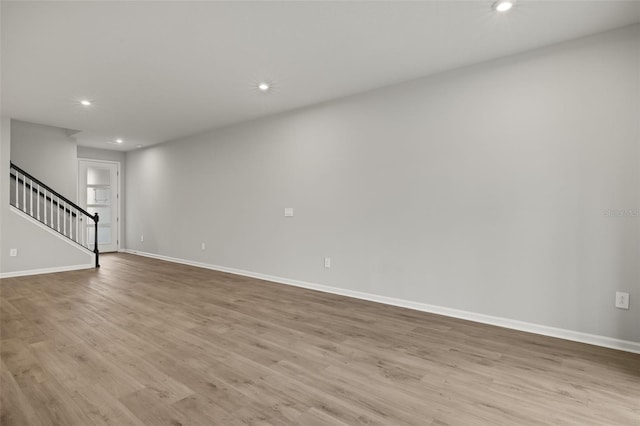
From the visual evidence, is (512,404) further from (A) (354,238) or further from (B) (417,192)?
(A) (354,238)

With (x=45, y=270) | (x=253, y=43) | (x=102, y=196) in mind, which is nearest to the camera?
(x=253, y=43)

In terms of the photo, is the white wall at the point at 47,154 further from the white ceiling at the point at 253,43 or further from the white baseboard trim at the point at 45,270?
the white ceiling at the point at 253,43

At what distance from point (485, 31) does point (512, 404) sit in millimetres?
2831

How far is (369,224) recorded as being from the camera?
4.17 metres

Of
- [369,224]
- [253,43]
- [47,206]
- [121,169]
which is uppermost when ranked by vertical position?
[253,43]

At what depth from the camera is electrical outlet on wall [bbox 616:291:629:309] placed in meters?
2.68

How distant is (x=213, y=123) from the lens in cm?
584

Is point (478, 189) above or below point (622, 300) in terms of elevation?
above

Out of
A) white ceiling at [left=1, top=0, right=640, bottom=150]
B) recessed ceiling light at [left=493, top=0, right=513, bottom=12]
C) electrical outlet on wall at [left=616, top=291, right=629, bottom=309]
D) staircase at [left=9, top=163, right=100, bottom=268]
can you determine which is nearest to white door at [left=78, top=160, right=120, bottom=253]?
staircase at [left=9, top=163, right=100, bottom=268]

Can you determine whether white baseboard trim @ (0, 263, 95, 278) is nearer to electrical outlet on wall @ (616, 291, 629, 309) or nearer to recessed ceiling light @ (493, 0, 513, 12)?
recessed ceiling light @ (493, 0, 513, 12)

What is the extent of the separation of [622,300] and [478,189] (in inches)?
57.7

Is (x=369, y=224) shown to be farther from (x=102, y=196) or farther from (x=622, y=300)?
(x=102, y=196)

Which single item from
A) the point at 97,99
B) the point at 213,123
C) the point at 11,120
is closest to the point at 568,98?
the point at 213,123

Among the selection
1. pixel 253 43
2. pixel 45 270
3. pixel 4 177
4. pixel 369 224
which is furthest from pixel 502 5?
pixel 45 270
